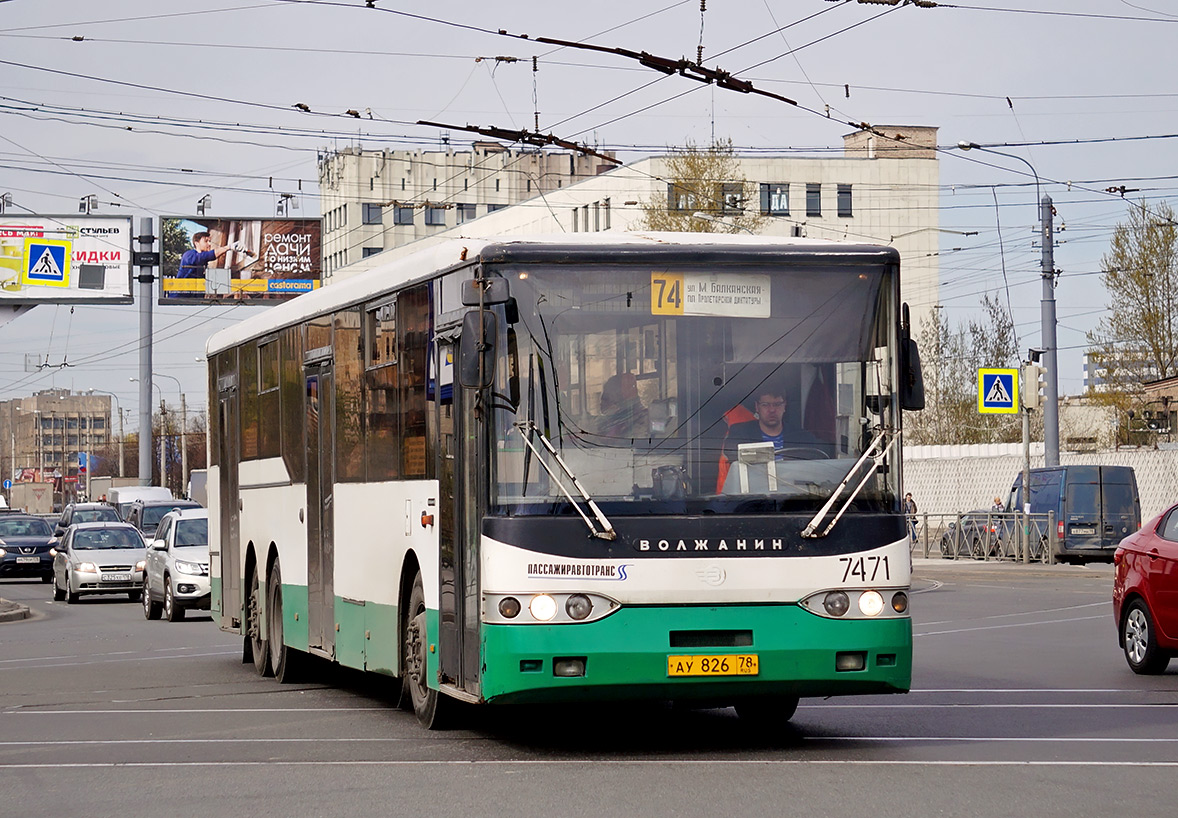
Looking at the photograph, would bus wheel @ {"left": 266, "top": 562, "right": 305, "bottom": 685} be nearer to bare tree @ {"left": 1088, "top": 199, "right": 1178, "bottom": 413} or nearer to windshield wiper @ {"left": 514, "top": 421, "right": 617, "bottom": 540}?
windshield wiper @ {"left": 514, "top": 421, "right": 617, "bottom": 540}

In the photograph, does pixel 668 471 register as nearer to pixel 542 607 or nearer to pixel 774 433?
pixel 774 433

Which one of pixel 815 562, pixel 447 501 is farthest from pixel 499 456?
pixel 815 562

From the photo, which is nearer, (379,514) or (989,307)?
(379,514)

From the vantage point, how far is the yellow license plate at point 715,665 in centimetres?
1029

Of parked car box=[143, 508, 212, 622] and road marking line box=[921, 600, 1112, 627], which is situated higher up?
parked car box=[143, 508, 212, 622]

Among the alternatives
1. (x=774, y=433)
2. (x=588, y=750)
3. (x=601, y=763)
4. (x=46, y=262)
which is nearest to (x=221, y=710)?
(x=588, y=750)

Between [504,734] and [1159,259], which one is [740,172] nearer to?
[1159,259]

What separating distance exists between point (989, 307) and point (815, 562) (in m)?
56.5

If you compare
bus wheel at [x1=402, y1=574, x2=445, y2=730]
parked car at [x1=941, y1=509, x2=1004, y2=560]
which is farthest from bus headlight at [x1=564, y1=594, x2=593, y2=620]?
parked car at [x1=941, y1=509, x2=1004, y2=560]

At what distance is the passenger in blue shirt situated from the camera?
6538cm

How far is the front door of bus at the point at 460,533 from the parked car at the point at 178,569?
17645 millimetres

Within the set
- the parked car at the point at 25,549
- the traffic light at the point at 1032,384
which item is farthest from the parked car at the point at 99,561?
the traffic light at the point at 1032,384

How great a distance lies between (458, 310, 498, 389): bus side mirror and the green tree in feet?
136

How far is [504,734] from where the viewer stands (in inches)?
465
